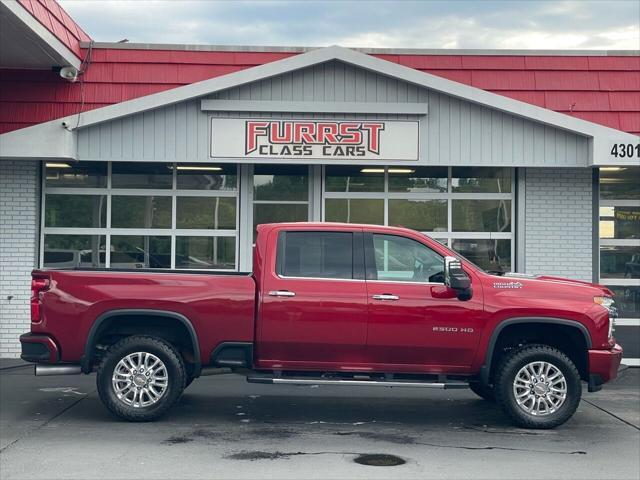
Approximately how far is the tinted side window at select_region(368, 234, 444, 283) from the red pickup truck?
0.04m

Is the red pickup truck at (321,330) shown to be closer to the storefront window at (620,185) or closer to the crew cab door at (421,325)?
the crew cab door at (421,325)

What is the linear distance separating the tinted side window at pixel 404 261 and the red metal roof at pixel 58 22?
16.9 ft

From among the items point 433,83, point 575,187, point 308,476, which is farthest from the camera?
point 575,187

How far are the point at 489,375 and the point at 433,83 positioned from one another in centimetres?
520

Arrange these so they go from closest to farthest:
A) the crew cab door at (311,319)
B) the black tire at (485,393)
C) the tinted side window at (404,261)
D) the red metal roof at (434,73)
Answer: the crew cab door at (311,319), the tinted side window at (404,261), the black tire at (485,393), the red metal roof at (434,73)

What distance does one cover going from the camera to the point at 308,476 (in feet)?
23.7

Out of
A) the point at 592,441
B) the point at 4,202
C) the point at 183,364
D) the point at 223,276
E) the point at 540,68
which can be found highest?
the point at 540,68

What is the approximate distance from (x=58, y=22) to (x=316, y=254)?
18.6 feet

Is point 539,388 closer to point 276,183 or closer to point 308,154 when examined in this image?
point 308,154

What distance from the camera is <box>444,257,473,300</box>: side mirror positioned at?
8.92 meters

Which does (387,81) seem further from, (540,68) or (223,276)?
(223,276)

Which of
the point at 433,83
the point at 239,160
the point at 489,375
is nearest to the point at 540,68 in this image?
the point at 433,83

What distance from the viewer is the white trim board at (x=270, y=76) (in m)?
13.0

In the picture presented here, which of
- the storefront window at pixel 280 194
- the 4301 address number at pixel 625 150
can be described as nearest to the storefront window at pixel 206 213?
the storefront window at pixel 280 194
